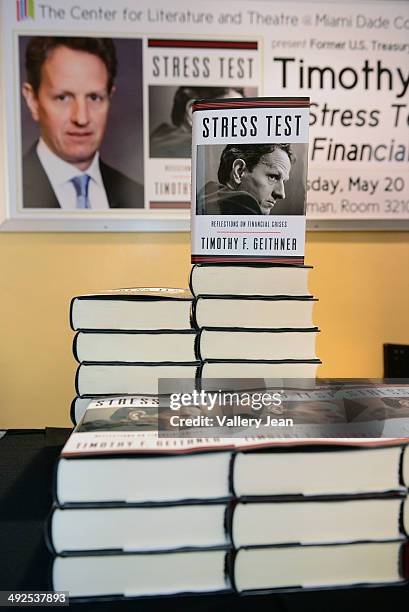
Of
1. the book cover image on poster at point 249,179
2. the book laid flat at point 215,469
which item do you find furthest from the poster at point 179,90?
the book laid flat at point 215,469

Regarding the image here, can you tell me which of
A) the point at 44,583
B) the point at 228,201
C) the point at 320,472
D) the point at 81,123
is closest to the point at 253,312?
the point at 228,201

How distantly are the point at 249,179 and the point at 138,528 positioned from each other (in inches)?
20.6

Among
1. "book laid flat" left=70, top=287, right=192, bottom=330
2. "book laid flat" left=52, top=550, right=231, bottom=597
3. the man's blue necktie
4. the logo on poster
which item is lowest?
"book laid flat" left=52, top=550, right=231, bottom=597

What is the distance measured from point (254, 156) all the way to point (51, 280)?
948 millimetres

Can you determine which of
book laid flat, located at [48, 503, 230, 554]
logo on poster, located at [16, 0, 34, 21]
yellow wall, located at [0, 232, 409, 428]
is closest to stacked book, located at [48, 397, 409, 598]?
book laid flat, located at [48, 503, 230, 554]

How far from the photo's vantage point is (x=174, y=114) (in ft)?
5.01

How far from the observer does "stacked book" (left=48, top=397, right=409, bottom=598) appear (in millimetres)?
516

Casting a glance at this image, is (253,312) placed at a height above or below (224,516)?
above

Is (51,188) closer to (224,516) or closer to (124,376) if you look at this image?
(124,376)

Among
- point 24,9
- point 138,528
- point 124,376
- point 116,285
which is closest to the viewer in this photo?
point 138,528

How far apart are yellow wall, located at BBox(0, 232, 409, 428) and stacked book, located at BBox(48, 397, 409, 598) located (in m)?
1.08

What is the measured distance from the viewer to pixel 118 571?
20.6 inches

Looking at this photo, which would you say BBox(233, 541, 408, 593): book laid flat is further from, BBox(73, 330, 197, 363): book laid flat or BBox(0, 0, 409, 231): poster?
BBox(0, 0, 409, 231): poster

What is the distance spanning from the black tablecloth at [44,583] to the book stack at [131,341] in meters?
0.15
